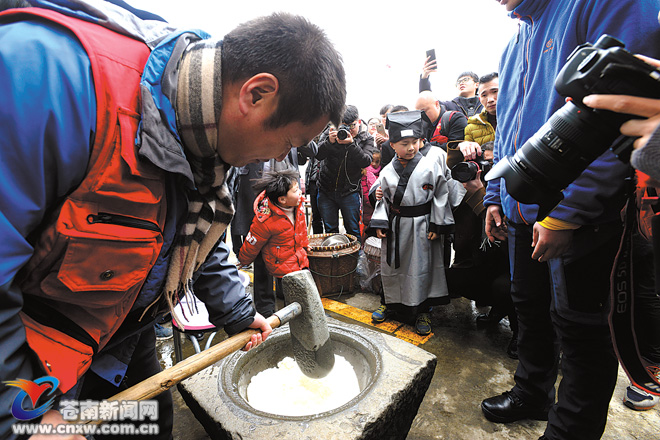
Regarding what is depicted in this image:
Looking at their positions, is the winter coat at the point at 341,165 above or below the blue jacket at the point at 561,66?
below

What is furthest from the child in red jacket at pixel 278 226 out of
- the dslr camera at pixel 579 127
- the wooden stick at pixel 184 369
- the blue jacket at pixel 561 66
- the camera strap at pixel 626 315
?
the camera strap at pixel 626 315

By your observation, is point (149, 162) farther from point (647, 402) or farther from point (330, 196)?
point (330, 196)

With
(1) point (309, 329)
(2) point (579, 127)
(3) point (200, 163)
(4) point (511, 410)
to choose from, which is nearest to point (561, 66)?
(2) point (579, 127)

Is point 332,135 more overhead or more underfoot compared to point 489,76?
more underfoot

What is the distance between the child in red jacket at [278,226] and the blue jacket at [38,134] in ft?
7.01

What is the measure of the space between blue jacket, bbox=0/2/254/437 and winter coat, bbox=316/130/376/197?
3.73 m

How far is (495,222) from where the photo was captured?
209 cm

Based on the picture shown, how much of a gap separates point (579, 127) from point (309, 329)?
4.78 ft

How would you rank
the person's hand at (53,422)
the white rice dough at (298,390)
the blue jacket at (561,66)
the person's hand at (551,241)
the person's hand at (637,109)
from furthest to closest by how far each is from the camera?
the white rice dough at (298,390), the person's hand at (551,241), the blue jacket at (561,66), the person's hand at (637,109), the person's hand at (53,422)

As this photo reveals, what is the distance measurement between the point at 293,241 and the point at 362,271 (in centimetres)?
158

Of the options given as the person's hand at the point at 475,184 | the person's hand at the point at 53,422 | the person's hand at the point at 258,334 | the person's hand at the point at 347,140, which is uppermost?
the person's hand at the point at 347,140

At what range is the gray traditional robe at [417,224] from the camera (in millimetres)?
3076

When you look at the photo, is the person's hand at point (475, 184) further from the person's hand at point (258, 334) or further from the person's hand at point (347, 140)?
the person's hand at point (258, 334)

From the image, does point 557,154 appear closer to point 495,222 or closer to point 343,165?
point 495,222
